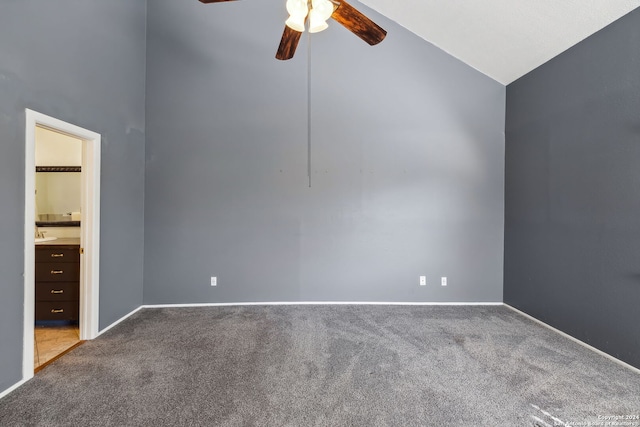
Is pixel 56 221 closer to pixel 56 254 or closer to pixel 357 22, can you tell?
pixel 56 254

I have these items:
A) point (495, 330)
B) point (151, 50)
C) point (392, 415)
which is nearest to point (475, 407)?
point (392, 415)

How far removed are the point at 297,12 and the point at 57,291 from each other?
333cm

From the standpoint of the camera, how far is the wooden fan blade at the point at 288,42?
1858 mm

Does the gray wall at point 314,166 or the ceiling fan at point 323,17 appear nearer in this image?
the ceiling fan at point 323,17

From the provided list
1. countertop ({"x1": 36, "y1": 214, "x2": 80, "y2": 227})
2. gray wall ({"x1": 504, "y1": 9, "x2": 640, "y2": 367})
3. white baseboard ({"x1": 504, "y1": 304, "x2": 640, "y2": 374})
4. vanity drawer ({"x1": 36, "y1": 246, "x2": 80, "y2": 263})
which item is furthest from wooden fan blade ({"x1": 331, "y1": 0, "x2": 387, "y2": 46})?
countertop ({"x1": 36, "y1": 214, "x2": 80, "y2": 227})

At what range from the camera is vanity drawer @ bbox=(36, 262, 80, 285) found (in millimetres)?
2625

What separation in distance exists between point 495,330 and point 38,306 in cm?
455

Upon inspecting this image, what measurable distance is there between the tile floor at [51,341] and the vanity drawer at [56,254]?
0.68 metres

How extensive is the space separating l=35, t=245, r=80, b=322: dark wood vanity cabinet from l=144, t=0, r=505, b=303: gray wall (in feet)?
2.25

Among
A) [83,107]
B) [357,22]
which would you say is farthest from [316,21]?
[83,107]

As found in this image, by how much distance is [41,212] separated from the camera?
3.17m

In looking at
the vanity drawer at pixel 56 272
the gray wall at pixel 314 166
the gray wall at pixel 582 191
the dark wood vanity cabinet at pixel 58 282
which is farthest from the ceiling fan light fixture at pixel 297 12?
the vanity drawer at pixel 56 272

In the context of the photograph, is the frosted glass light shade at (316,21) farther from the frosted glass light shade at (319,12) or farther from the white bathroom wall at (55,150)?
the white bathroom wall at (55,150)

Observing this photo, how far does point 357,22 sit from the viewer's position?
69.6 inches
